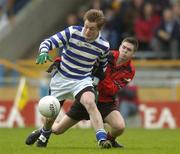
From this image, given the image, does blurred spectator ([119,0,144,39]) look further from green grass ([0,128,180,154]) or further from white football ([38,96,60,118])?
white football ([38,96,60,118])

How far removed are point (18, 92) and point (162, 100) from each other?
3.99 meters

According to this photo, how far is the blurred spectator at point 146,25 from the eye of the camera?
78.9 feet

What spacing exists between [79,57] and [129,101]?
916 cm

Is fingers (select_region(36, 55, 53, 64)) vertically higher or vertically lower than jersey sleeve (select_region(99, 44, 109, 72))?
higher

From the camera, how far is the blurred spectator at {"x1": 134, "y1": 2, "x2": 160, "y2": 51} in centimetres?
2405

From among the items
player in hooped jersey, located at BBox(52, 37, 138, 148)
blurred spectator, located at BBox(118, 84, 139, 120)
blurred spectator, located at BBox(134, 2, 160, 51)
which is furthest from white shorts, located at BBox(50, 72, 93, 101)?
blurred spectator, located at BBox(134, 2, 160, 51)

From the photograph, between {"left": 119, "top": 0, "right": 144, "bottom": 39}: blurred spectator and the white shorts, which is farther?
{"left": 119, "top": 0, "right": 144, "bottom": 39}: blurred spectator

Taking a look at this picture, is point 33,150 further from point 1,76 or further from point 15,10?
point 15,10

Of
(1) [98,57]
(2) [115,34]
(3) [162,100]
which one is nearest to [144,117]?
(3) [162,100]

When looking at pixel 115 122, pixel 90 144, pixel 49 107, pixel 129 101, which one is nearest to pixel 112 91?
pixel 115 122

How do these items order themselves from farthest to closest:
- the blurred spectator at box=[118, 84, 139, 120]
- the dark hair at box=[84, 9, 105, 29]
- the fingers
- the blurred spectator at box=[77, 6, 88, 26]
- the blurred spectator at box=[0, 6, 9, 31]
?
1. the blurred spectator at box=[0, 6, 9, 31]
2. the blurred spectator at box=[77, 6, 88, 26]
3. the blurred spectator at box=[118, 84, 139, 120]
4. the dark hair at box=[84, 9, 105, 29]
5. the fingers

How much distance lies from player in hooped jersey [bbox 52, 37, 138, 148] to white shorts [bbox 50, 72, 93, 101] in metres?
0.56

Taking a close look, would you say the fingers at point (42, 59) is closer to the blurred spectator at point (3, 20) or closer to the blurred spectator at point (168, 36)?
the blurred spectator at point (168, 36)

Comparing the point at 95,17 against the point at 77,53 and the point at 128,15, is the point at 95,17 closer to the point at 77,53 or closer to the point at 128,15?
the point at 77,53
